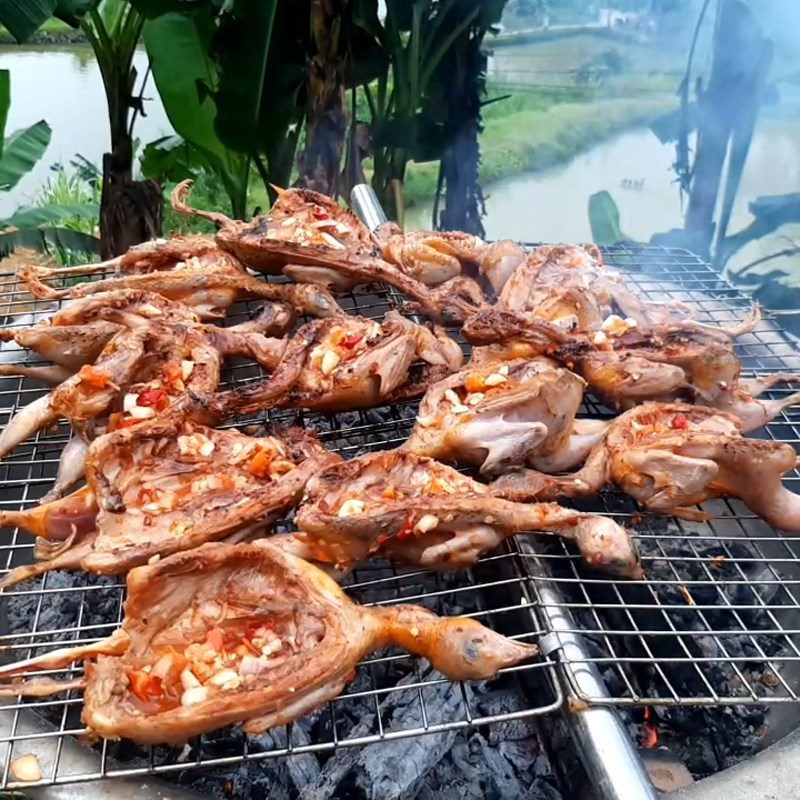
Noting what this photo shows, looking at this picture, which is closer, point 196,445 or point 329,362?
point 196,445

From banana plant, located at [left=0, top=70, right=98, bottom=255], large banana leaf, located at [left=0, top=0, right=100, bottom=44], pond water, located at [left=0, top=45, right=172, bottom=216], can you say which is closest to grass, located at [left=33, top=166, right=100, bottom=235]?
pond water, located at [left=0, top=45, right=172, bottom=216]

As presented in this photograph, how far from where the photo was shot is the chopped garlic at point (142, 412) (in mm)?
2967

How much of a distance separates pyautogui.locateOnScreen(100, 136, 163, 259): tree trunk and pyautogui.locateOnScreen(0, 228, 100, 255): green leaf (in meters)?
0.27

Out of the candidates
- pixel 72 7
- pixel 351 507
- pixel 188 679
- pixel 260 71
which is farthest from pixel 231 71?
pixel 188 679

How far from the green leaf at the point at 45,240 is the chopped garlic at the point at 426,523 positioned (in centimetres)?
553

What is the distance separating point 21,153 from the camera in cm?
637

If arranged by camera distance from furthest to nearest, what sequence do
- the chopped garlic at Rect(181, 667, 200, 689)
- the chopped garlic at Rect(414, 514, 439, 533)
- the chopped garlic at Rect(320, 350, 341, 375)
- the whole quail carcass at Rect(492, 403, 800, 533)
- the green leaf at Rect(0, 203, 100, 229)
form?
the green leaf at Rect(0, 203, 100, 229) < the chopped garlic at Rect(320, 350, 341, 375) < the whole quail carcass at Rect(492, 403, 800, 533) < the chopped garlic at Rect(414, 514, 439, 533) < the chopped garlic at Rect(181, 667, 200, 689)

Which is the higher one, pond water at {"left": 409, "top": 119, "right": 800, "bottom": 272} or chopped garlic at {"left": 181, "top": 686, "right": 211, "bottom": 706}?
chopped garlic at {"left": 181, "top": 686, "right": 211, "bottom": 706}

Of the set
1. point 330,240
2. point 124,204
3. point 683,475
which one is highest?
point 330,240

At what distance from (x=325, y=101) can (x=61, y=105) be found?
6571mm

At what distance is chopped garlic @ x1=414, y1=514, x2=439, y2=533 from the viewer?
2.41 meters

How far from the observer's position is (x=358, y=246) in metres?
4.07

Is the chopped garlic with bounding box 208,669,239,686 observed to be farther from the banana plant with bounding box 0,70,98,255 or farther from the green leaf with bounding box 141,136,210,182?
the green leaf with bounding box 141,136,210,182

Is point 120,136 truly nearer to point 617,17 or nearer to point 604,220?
point 604,220
